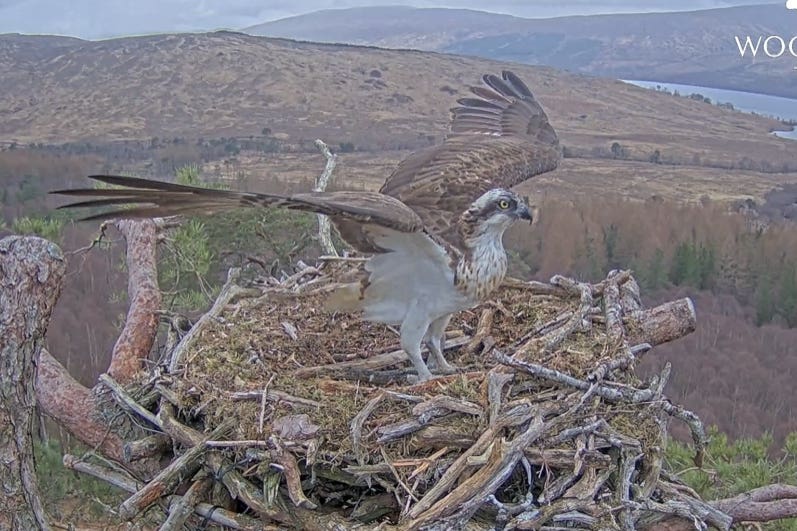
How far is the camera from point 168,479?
3.22 metres

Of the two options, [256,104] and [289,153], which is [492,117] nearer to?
[289,153]

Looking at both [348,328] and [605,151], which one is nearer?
[348,328]

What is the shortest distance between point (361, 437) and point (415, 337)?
937 mm

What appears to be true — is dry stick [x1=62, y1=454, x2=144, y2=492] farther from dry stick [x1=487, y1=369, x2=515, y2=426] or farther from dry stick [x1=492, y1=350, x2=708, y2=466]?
dry stick [x1=492, y1=350, x2=708, y2=466]

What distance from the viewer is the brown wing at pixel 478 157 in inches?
186

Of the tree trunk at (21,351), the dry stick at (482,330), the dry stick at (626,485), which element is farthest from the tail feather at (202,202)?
the dry stick at (482,330)

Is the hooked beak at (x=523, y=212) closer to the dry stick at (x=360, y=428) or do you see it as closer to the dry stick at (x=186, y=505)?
the dry stick at (x=360, y=428)

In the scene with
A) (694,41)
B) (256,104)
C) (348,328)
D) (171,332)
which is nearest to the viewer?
(171,332)

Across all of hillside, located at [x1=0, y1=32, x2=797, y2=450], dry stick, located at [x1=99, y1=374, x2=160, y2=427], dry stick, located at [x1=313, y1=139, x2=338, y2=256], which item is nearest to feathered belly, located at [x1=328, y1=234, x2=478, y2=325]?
dry stick, located at [x1=313, y1=139, x2=338, y2=256]

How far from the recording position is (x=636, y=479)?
3412 millimetres

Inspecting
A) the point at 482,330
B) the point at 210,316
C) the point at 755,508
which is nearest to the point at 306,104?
the point at 482,330

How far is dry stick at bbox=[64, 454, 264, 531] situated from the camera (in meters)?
3.21

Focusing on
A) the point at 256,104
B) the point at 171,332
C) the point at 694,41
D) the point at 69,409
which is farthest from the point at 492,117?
the point at 694,41

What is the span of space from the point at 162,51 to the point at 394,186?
67800mm
